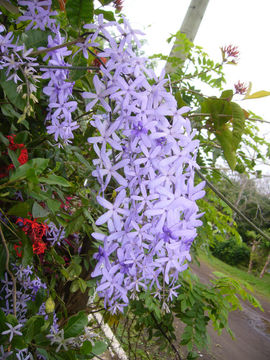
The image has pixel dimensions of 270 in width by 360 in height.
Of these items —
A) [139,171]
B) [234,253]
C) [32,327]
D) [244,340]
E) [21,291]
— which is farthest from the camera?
[234,253]

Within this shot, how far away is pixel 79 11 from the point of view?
0.53 m

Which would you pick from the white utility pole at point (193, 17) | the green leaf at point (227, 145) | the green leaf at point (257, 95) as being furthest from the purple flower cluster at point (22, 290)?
the white utility pole at point (193, 17)

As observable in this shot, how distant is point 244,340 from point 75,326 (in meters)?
5.28

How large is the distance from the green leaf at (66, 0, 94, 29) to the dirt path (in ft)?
12.0

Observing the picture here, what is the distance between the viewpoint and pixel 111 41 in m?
0.44

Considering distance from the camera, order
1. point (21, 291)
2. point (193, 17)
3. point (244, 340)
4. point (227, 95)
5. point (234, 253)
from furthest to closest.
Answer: point (234, 253), point (244, 340), point (193, 17), point (21, 291), point (227, 95)

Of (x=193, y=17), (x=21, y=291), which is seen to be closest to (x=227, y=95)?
(x=21, y=291)

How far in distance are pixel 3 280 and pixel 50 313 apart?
15 centimetres

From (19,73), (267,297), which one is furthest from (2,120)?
(267,297)

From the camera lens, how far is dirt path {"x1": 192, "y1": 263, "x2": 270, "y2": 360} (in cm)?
413

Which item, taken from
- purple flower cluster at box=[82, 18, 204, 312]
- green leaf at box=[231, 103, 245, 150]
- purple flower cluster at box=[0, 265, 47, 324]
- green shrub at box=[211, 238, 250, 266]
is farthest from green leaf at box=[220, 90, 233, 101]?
green shrub at box=[211, 238, 250, 266]

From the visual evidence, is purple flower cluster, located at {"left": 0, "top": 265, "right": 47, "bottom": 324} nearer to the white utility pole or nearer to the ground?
the white utility pole

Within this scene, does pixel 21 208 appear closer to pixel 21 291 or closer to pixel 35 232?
pixel 35 232

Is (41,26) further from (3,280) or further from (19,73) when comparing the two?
(3,280)
